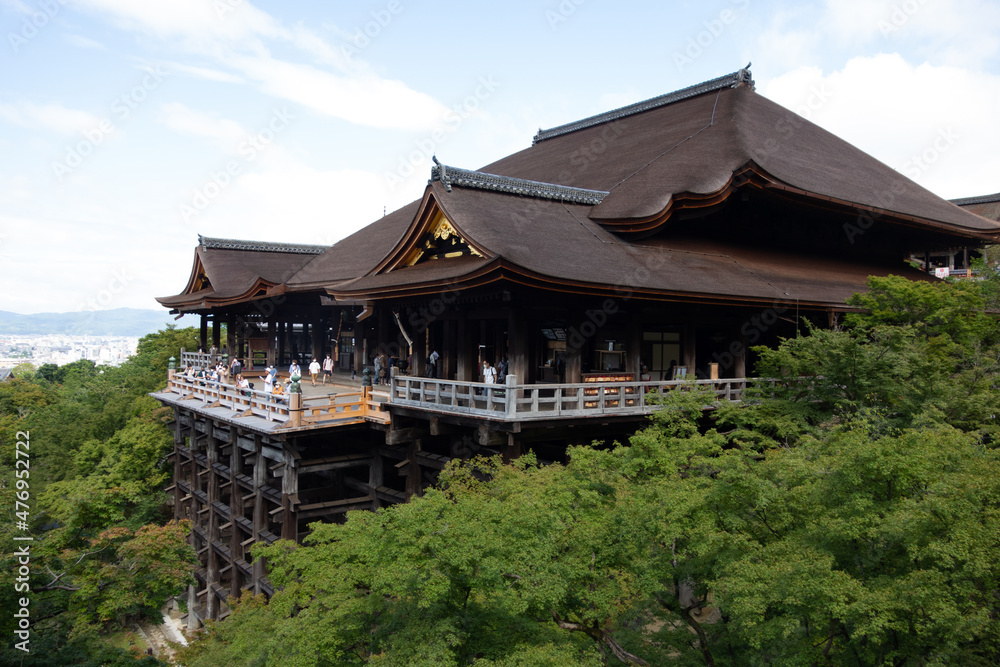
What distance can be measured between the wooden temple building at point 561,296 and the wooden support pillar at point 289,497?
50 millimetres

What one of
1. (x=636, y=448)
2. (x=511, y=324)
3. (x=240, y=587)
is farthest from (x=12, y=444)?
(x=636, y=448)

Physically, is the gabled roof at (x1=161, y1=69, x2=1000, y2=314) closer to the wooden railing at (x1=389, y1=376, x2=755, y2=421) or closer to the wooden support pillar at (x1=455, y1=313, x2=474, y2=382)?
the wooden support pillar at (x1=455, y1=313, x2=474, y2=382)

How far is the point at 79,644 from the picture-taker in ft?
48.4

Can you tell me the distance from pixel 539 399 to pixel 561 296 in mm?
2727

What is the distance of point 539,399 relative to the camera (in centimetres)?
1391

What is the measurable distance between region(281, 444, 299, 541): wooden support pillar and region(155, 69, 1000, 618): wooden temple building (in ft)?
0.17

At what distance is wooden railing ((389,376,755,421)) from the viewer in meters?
13.6

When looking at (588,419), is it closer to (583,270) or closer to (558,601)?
(583,270)

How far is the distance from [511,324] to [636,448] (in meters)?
4.50

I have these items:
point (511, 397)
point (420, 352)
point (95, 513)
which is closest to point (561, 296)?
point (511, 397)

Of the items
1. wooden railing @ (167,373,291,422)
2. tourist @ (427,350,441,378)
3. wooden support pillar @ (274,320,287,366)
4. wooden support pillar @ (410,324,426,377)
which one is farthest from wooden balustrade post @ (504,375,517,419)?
wooden support pillar @ (274,320,287,366)

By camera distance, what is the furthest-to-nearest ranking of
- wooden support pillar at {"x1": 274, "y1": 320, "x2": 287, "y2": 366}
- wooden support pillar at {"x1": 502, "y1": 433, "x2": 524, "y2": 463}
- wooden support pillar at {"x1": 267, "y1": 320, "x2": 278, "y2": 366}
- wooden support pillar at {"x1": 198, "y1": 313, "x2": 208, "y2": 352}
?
wooden support pillar at {"x1": 198, "y1": 313, "x2": 208, "y2": 352}, wooden support pillar at {"x1": 274, "y1": 320, "x2": 287, "y2": 366}, wooden support pillar at {"x1": 267, "y1": 320, "x2": 278, "y2": 366}, wooden support pillar at {"x1": 502, "y1": 433, "x2": 524, "y2": 463}

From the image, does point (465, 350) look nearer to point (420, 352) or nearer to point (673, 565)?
point (420, 352)

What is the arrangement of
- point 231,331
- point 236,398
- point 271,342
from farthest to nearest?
point 231,331 < point 271,342 < point 236,398
